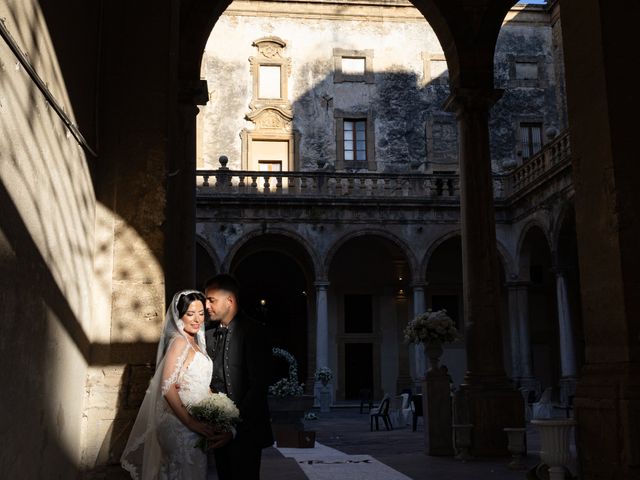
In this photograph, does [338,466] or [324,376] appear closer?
[338,466]

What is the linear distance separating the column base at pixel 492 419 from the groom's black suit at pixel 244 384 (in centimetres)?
501

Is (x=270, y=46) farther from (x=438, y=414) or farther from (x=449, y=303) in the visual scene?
(x=438, y=414)

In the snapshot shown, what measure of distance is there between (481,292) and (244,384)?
5601mm

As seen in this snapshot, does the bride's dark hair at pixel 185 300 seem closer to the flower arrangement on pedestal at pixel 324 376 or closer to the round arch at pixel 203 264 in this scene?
the flower arrangement on pedestal at pixel 324 376

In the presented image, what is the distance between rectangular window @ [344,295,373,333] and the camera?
83.4ft

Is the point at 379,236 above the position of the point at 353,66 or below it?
below

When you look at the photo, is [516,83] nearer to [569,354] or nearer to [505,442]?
[569,354]

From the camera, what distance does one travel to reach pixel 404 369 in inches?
973

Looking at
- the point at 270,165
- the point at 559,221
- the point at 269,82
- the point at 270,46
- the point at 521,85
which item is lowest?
the point at 559,221

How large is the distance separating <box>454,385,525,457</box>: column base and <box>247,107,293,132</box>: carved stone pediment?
17593mm

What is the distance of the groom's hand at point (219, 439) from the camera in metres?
3.61

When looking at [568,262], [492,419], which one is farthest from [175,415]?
[568,262]

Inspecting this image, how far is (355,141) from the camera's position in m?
25.2

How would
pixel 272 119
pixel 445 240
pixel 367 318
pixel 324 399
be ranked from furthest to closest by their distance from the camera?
pixel 367 318
pixel 272 119
pixel 445 240
pixel 324 399
